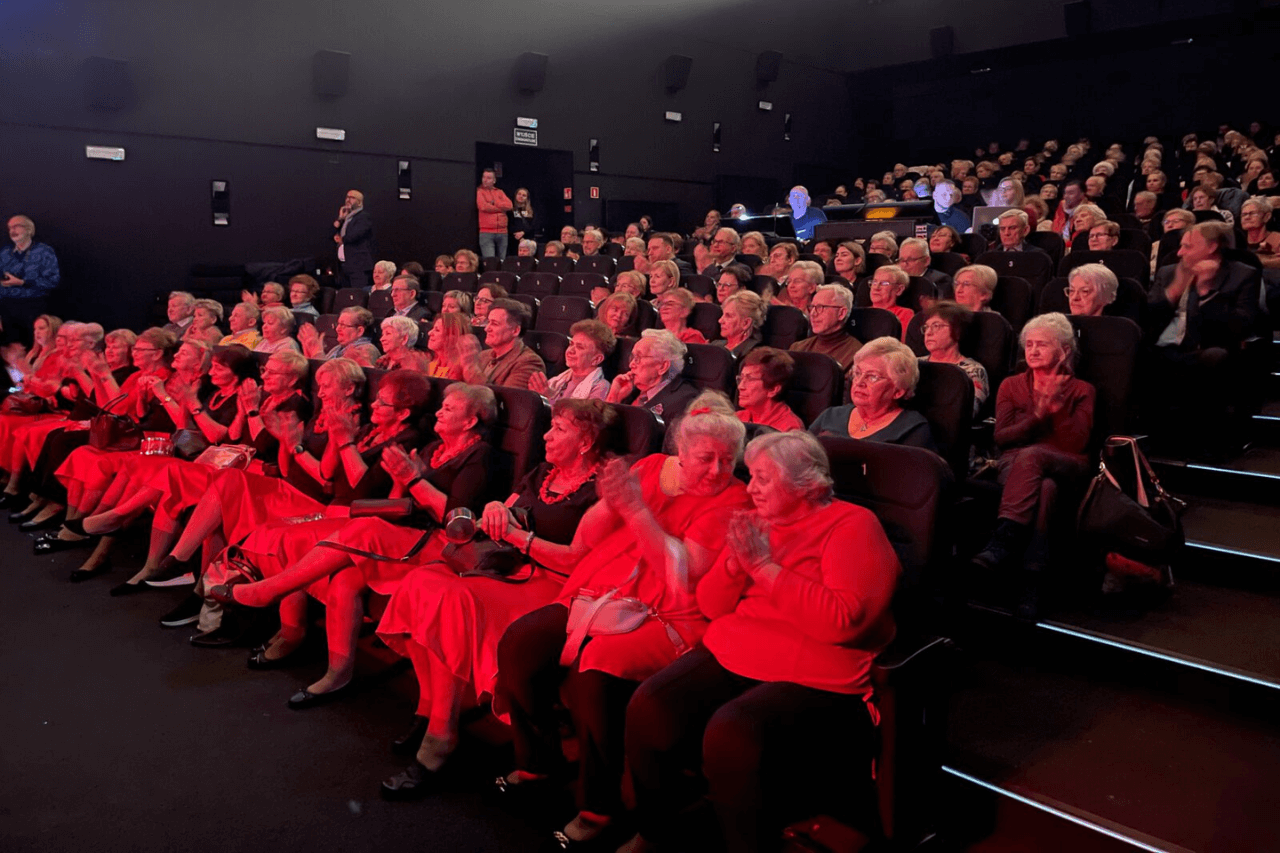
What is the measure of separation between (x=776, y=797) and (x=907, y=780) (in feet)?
1.00

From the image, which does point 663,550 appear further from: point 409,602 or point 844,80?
point 844,80

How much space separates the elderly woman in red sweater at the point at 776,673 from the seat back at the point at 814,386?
3.96ft

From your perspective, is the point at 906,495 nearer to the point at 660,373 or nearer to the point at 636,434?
the point at 636,434

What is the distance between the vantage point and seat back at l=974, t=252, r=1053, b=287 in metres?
4.72

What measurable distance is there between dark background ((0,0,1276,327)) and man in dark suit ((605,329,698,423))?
6.53 metres

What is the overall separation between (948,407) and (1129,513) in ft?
1.86

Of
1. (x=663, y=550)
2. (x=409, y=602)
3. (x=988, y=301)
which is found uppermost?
(x=988, y=301)

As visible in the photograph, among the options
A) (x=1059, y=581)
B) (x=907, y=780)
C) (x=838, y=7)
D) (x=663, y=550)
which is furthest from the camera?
Result: (x=838, y=7)

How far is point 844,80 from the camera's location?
14172 millimetres

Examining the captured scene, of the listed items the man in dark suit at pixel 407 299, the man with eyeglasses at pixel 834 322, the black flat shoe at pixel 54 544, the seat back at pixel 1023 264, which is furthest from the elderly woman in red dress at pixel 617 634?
the man in dark suit at pixel 407 299

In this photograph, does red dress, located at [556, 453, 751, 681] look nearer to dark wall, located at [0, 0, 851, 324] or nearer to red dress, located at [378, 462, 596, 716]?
red dress, located at [378, 462, 596, 716]

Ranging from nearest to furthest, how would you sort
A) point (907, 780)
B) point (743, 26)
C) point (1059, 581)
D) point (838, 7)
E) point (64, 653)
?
point (907, 780) < point (1059, 581) < point (64, 653) < point (743, 26) < point (838, 7)

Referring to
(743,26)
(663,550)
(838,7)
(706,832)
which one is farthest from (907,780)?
(838,7)

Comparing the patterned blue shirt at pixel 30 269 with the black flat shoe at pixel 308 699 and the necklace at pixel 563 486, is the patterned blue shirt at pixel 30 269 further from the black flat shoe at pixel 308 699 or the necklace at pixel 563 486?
the necklace at pixel 563 486
